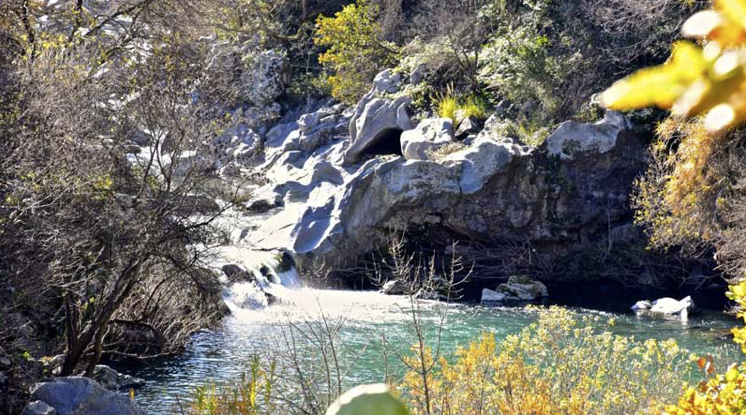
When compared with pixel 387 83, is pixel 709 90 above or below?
below

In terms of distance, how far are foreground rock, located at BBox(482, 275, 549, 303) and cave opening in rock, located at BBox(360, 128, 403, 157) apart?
671 centimetres

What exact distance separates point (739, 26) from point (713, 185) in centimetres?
1323

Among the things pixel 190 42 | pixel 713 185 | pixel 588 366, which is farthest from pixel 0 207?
pixel 713 185

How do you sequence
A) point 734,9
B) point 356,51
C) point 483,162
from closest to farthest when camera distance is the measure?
point 734,9 → point 483,162 → point 356,51

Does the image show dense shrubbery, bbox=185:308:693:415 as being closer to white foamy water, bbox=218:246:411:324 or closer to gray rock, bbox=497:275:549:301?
white foamy water, bbox=218:246:411:324

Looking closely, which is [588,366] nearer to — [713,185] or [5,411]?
[5,411]

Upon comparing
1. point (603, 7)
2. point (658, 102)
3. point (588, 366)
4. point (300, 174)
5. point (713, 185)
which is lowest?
point (588, 366)

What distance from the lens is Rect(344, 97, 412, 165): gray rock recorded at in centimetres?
2198

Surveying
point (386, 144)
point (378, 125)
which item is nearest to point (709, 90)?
point (378, 125)

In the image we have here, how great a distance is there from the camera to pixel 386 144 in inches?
904

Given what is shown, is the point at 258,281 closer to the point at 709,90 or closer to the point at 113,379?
the point at 113,379

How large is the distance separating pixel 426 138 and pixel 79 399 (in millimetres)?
14057

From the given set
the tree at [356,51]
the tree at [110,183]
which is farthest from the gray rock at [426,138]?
the tree at [110,183]

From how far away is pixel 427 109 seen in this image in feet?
72.9
